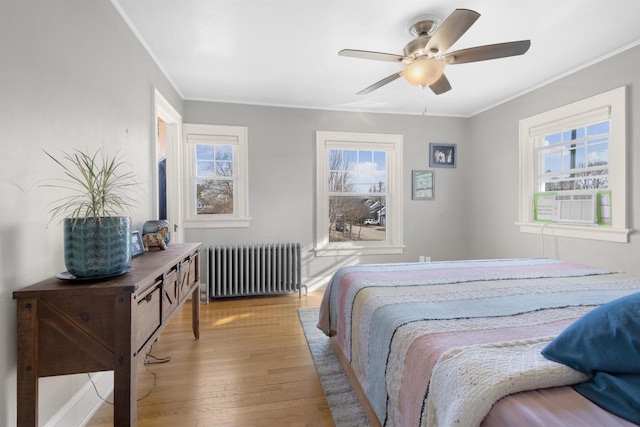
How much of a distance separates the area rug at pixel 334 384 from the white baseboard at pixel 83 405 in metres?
1.33

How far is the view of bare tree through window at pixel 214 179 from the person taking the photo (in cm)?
364

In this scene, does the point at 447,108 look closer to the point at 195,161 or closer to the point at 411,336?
the point at 195,161

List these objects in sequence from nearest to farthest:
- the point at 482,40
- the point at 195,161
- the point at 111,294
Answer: the point at 111,294 < the point at 482,40 < the point at 195,161

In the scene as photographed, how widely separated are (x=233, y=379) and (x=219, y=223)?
2084 millimetres

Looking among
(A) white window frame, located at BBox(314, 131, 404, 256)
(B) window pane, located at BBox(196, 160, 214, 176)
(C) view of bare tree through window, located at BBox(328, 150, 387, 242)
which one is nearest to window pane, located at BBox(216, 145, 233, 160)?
(B) window pane, located at BBox(196, 160, 214, 176)

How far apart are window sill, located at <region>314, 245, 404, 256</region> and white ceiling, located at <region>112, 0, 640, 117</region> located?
199cm

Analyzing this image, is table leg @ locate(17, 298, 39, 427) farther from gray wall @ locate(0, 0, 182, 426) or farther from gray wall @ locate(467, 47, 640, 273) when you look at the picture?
gray wall @ locate(467, 47, 640, 273)

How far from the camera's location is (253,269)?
3475 millimetres

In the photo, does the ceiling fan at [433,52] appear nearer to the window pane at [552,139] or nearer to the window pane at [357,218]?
the window pane at [552,139]

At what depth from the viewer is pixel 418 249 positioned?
165 inches

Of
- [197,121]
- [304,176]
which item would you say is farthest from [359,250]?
[197,121]

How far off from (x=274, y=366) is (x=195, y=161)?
8.72ft

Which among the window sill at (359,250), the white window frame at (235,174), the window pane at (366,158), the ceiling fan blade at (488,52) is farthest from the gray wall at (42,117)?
the window pane at (366,158)

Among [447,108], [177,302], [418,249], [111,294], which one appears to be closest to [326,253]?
[418,249]
